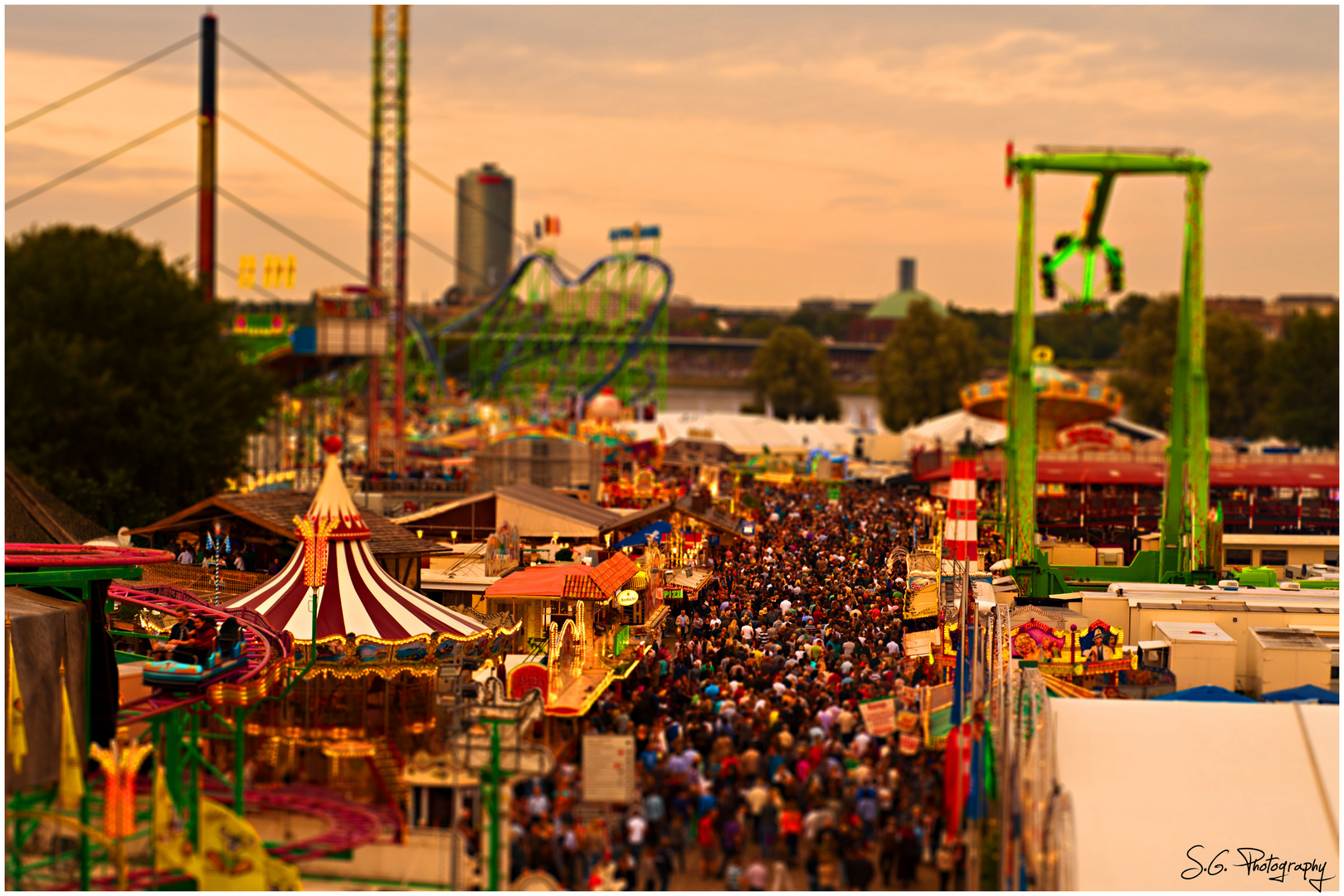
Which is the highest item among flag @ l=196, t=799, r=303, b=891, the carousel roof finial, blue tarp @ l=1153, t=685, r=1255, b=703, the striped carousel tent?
the carousel roof finial

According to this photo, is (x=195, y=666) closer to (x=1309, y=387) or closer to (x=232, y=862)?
(x=232, y=862)

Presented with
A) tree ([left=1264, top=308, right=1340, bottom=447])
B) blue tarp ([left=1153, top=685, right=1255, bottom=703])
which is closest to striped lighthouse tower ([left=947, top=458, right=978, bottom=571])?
blue tarp ([left=1153, top=685, right=1255, bottom=703])

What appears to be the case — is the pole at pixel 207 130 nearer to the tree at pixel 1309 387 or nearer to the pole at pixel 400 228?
the pole at pixel 400 228

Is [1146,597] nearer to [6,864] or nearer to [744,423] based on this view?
[6,864]

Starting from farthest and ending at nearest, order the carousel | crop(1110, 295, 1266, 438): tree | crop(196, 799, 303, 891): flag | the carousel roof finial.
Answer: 1. crop(1110, 295, 1266, 438): tree
2. the carousel roof finial
3. the carousel
4. crop(196, 799, 303, 891): flag

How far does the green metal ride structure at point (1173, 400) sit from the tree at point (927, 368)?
6802cm

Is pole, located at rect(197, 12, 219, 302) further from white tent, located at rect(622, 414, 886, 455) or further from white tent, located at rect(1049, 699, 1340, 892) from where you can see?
white tent, located at rect(1049, 699, 1340, 892)

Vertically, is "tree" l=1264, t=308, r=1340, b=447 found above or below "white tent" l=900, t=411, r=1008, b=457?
above

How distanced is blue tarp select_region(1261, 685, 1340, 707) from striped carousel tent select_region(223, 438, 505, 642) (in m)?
10.6

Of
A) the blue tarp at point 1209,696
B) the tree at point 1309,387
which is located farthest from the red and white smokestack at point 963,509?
the tree at point 1309,387

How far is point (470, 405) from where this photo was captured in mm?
97750

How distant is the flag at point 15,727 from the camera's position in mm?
14133

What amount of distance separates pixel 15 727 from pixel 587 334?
86264 mm

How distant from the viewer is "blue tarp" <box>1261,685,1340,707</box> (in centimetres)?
1888
